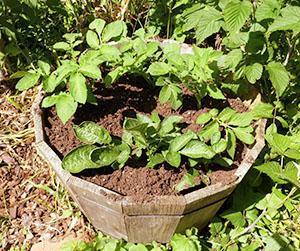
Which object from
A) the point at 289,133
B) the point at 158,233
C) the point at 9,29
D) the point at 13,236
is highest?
the point at 9,29

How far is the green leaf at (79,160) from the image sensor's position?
1.67m

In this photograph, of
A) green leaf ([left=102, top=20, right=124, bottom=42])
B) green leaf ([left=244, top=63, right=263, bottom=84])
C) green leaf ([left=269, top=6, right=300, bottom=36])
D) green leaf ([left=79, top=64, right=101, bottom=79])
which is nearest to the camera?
green leaf ([left=269, top=6, right=300, bottom=36])

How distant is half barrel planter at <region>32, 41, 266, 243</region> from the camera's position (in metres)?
1.62

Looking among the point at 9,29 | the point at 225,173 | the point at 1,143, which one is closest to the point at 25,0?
the point at 9,29

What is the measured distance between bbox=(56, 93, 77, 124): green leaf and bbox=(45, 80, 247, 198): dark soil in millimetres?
212

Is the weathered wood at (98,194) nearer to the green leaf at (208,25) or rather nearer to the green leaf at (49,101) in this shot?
the green leaf at (49,101)

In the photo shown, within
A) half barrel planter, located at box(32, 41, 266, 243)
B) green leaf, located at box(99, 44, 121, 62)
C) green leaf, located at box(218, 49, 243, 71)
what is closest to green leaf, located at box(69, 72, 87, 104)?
green leaf, located at box(99, 44, 121, 62)

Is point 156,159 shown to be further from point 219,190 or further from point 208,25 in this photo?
point 208,25

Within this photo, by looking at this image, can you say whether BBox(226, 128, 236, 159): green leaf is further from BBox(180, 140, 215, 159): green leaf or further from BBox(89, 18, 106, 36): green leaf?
BBox(89, 18, 106, 36): green leaf

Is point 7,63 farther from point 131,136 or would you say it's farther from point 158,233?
point 158,233

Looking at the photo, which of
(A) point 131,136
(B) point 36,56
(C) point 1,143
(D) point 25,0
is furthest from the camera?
(B) point 36,56

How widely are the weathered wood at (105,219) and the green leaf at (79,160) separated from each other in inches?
5.3

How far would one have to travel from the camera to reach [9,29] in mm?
2141

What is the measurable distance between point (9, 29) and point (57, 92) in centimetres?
46
